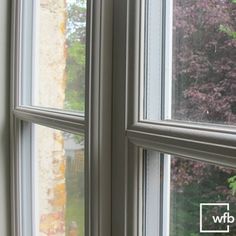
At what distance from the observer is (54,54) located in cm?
140

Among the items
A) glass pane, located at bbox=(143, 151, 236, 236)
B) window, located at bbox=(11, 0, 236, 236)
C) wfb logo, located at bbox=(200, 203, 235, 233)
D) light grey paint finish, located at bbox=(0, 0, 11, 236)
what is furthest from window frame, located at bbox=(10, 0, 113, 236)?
light grey paint finish, located at bbox=(0, 0, 11, 236)

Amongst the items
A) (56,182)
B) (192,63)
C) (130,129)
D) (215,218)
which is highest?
(192,63)

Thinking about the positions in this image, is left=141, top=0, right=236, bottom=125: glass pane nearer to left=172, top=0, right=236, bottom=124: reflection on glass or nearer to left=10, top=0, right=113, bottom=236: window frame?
left=172, top=0, right=236, bottom=124: reflection on glass

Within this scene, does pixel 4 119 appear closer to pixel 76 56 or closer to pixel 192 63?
pixel 76 56

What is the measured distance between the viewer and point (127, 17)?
2.69ft

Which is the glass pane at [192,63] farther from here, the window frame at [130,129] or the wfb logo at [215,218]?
the wfb logo at [215,218]

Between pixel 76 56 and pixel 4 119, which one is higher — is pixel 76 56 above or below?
above

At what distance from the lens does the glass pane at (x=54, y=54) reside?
1136 mm

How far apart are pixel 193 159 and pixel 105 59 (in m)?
0.35

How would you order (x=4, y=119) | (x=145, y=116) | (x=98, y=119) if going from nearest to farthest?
(x=145, y=116), (x=98, y=119), (x=4, y=119)

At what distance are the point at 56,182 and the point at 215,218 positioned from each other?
0.84 metres

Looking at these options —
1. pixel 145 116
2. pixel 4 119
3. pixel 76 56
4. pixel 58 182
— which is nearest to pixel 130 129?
pixel 145 116

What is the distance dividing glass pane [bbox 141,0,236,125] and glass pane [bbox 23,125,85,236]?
1.10 ft

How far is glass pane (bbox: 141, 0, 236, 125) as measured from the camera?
0.58 m
